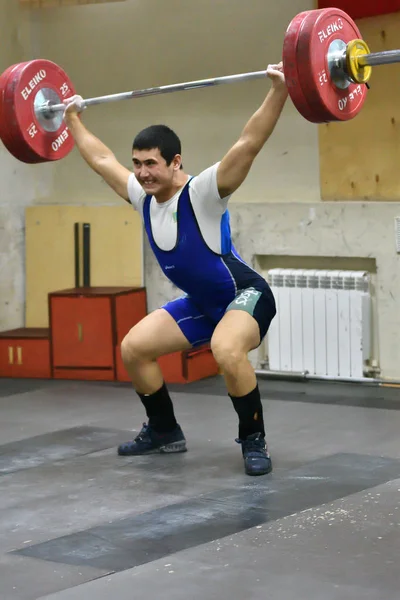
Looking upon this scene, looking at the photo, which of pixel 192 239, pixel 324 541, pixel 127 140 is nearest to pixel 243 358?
pixel 192 239

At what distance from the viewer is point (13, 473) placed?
4.64m

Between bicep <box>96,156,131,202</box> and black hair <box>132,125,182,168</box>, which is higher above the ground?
black hair <box>132,125,182,168</box>

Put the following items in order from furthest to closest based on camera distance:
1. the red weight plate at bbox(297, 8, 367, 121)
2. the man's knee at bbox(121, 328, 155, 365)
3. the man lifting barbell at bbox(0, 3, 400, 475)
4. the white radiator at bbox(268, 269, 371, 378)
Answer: the white radiator at bbox(268, 269, 371, 378) < the man's knee at bbox(121, 328, 155, 365) < the man lifting barbell at bbox(0, 3, 400, 475) < the red weight plate at bbox(297, 8, 367, 121)

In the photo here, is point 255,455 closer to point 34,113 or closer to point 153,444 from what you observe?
point 153,444

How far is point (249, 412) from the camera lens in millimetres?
4531

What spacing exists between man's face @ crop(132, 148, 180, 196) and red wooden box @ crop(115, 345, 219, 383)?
2191 millimetres

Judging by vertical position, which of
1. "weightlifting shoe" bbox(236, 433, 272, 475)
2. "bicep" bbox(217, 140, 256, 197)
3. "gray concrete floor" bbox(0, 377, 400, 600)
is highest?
"bicep" bbox(217, 140, 256, 197)

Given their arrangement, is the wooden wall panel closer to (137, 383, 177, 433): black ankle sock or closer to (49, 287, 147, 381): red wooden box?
(49, 287, 147, 381): red wooden box

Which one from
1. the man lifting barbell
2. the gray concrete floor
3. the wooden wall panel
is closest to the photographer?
the gray concrete floor

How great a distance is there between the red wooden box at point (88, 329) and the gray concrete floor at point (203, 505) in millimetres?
706

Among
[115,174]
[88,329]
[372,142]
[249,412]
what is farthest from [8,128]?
[372,142]

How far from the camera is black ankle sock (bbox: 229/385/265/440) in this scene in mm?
4512

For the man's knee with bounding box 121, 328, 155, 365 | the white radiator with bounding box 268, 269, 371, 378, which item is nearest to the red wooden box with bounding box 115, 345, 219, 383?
the white radiator with bounding box 268, 269, 371, 378

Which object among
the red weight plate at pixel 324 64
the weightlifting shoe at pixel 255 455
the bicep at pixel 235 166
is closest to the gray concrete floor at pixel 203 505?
the weightlifting shoe at pixel 255 455
